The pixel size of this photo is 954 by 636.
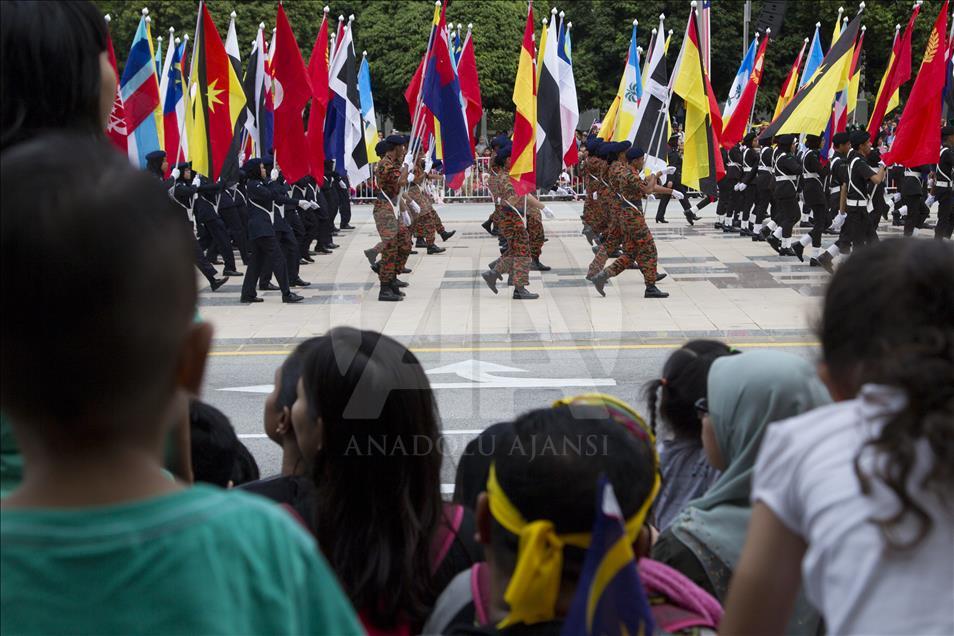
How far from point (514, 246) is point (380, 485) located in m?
11.3

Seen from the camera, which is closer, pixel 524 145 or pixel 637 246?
pixel 524 145

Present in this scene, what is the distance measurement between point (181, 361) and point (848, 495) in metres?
0.88

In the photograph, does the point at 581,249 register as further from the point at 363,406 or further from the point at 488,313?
the point at 363,406

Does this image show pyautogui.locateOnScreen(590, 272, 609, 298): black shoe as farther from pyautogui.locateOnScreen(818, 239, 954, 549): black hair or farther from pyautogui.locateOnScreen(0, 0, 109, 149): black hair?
pyautogui.locateOnScreen(818, 239, 954, 549): black hair

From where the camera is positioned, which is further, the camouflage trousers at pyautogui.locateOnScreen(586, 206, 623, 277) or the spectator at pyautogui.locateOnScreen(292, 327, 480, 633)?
the camouflage trousers at pyautogui.locateOnScreen(586, 206, 623, 277)

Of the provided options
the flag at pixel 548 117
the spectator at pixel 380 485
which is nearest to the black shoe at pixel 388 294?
the flag at pixel 548 117

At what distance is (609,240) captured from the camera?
48.5 ft

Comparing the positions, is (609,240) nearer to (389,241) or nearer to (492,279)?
(492,279)

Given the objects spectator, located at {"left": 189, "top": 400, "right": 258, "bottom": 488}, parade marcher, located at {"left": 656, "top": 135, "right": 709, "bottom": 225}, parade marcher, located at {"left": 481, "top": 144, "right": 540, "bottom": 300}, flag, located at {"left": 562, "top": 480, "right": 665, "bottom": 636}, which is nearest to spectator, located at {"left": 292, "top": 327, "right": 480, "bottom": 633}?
flag, located at {"left": 562, "top": 480, "right": 665, "bottom": 636}

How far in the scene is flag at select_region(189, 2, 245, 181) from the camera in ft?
39.9

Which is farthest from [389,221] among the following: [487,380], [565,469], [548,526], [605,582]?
[605,582]

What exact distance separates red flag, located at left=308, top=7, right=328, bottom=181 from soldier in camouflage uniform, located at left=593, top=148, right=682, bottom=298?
3616 millimetres

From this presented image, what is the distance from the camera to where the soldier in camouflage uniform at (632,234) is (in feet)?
44.0

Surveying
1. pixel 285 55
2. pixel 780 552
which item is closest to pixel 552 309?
pixel 285 55
